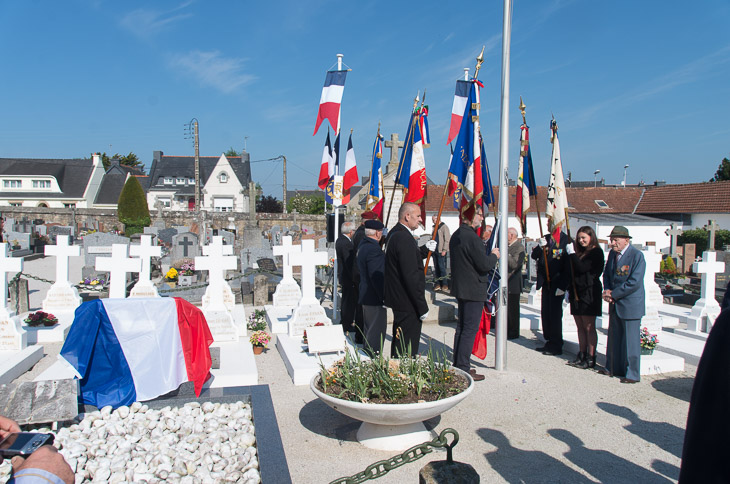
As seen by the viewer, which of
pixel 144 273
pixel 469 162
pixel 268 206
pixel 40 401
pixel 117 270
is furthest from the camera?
pixel 268 206

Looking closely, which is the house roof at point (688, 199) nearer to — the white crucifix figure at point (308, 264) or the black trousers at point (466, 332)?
the white crucifix figure at point (308, 264)

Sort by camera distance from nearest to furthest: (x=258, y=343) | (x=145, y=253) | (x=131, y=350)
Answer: (x=131, y=350) → (x=258, y=343) → (x=145, y=253)

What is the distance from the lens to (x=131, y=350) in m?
5.27

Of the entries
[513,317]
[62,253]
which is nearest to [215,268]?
[62,253]

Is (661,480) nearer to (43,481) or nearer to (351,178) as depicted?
(43,481)

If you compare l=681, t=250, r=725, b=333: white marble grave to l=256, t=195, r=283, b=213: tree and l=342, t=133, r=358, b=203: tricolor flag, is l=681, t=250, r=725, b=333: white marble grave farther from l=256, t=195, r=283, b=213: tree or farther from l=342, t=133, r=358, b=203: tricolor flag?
l=256, t=195, r=283, b=213: tree

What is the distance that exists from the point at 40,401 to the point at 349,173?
706 cm

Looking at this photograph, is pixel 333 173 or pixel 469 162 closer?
pixel 469 162

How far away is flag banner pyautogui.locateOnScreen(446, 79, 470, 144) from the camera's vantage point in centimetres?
786

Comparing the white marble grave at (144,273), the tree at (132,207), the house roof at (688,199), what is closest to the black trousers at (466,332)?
the white marble grave at (144,273)

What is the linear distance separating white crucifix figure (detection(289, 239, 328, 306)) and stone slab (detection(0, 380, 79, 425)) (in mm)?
4301

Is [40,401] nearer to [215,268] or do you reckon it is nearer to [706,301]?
[215,268]

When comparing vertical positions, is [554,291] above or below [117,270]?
below

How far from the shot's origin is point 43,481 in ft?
7.00
